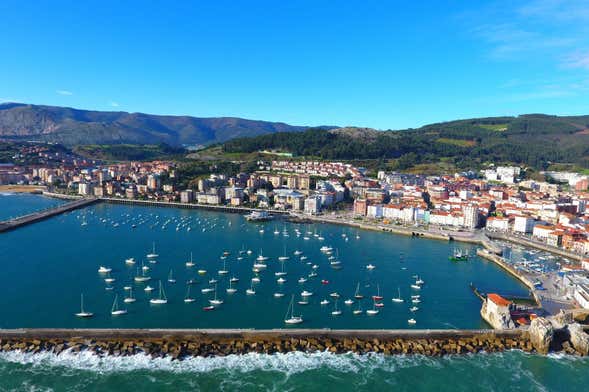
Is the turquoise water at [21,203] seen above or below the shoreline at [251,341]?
above

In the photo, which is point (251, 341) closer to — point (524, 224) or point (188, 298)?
point (188, 298)

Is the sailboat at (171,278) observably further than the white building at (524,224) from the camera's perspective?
No

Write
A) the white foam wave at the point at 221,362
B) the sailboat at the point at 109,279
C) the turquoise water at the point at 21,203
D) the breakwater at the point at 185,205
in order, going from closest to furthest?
the white foam wave at the point at 221,362 < the sailboat at the point at 109,279 < the turquoise water at the point at 21,203 < the breakwater at the point at 185,205

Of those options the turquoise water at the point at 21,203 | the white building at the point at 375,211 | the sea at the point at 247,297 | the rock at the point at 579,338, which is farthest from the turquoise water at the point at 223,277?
the white building at the point at 375,211

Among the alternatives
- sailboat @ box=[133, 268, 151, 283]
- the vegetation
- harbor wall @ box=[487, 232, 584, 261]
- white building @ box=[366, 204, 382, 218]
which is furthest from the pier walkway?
the vegetation

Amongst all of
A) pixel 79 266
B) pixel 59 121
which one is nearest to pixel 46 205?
pixel 79 266

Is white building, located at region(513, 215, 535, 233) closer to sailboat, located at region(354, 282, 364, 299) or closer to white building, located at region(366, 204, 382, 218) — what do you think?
white building, located at region(366, 204, 382, 218)

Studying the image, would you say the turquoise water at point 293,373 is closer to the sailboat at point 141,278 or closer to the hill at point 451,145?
the sailboat at point 141,278
